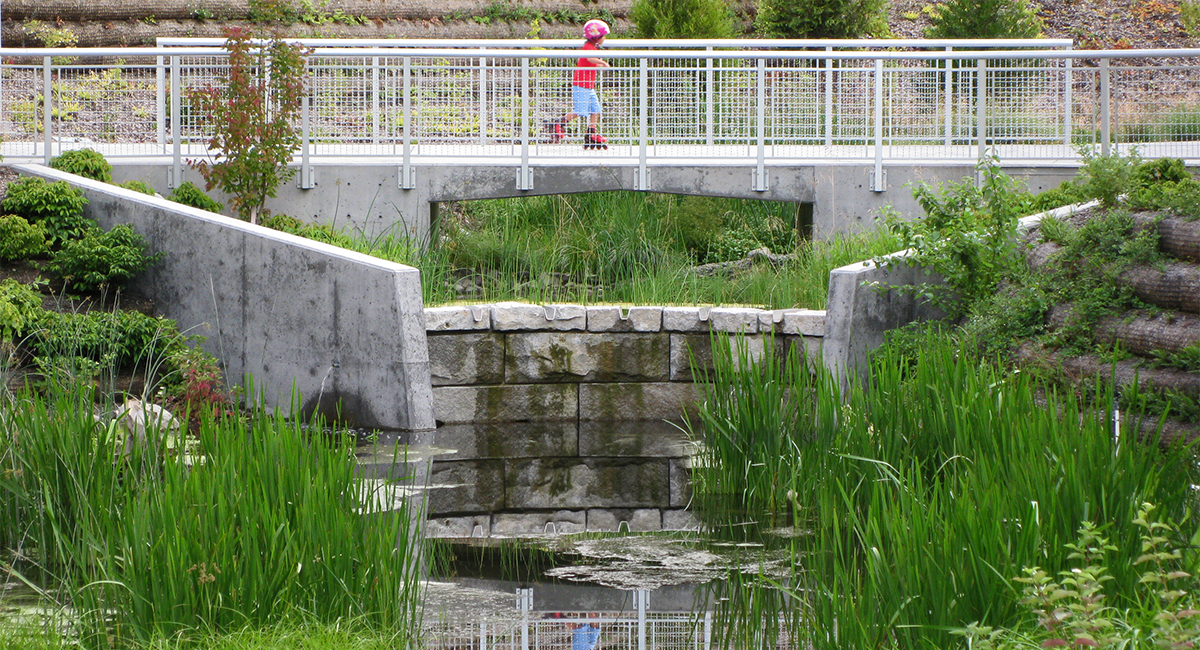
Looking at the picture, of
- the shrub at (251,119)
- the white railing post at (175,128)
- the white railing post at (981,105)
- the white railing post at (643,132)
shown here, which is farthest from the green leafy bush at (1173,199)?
A: the white railing post at (175,128)

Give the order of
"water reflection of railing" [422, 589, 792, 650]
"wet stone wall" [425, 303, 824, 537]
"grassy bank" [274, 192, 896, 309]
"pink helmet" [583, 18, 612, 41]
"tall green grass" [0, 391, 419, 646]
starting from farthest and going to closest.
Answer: "pink helmet" [583, 18, 612, 41], "grassy bank" [274, 192, 896, 309], "wet stone wall" [425, 303, 824, 537], "water reflection of railing" [422, 589, 792, 650], "tall green grass" [0, 391, 419, 646]

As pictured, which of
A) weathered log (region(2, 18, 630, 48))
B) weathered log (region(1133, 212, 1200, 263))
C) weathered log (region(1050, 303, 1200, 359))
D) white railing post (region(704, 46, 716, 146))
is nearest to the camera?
weathered log (region(1050, 303, 1200, 359))

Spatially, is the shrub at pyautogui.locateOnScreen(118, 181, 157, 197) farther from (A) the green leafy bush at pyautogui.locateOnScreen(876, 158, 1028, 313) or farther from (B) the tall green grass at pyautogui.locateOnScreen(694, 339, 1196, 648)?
(A) the green leafy bush at pyautogui.locateOnScreen(876, 158, 1028, 313)

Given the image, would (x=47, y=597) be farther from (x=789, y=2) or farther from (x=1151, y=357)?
(x=789, y=2)

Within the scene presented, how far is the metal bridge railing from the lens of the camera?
11.4 meters

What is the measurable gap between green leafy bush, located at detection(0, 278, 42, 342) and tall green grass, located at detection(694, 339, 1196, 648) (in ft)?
16.0

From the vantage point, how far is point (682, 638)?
4691 mm

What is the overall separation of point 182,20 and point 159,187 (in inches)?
389

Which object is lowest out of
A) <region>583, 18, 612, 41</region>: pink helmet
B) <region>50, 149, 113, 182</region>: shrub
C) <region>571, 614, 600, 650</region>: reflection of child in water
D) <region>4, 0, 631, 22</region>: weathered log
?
<region>571, 614, 600, 650</region>: reflection of child in water

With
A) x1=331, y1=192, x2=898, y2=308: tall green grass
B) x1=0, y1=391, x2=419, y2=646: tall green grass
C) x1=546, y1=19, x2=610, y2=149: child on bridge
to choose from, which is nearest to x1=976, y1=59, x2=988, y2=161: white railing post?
x1=331, y1=192, x2=898, y2=308: tall green grass

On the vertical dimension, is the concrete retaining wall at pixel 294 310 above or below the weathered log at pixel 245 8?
below

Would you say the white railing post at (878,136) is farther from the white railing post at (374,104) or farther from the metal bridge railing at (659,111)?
the white railing post at (374,104)

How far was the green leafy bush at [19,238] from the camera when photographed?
966cm

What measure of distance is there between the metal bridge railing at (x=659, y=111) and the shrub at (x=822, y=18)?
6048 mm
